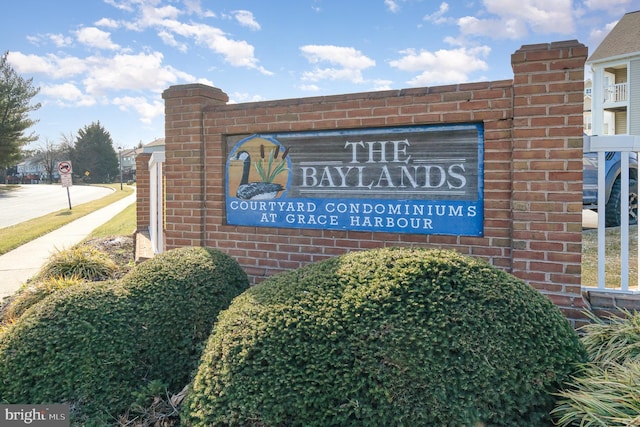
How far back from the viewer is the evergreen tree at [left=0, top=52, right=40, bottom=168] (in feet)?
136

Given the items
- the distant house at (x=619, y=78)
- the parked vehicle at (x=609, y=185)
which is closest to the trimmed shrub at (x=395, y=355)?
the parked vehicle at (x=609, y=185)

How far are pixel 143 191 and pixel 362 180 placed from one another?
6.33 metres

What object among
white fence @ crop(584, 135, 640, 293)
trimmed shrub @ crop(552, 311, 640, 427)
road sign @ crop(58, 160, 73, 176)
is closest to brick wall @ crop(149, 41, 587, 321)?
white fence @ crop(584, 135, 640, 293)

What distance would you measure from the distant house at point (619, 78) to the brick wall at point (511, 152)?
24573 millimetres

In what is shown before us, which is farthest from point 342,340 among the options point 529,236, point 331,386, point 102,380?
point 529,236

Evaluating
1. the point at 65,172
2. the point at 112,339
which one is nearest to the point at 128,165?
the point at 65,172

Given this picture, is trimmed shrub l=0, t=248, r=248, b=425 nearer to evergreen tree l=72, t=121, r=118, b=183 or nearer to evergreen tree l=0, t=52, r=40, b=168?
evergreen tree l=0, t=52, r=40, b=168

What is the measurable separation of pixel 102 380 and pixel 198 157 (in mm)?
2592

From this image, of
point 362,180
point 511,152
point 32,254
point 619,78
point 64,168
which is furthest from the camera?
point 619,78

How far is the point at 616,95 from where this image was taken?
85.5 feet

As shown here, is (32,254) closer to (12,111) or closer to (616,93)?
(616,93)

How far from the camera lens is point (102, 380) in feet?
10.3

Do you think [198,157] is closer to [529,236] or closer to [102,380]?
[102,380]

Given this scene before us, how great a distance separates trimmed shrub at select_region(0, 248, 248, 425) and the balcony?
27.5 meters
